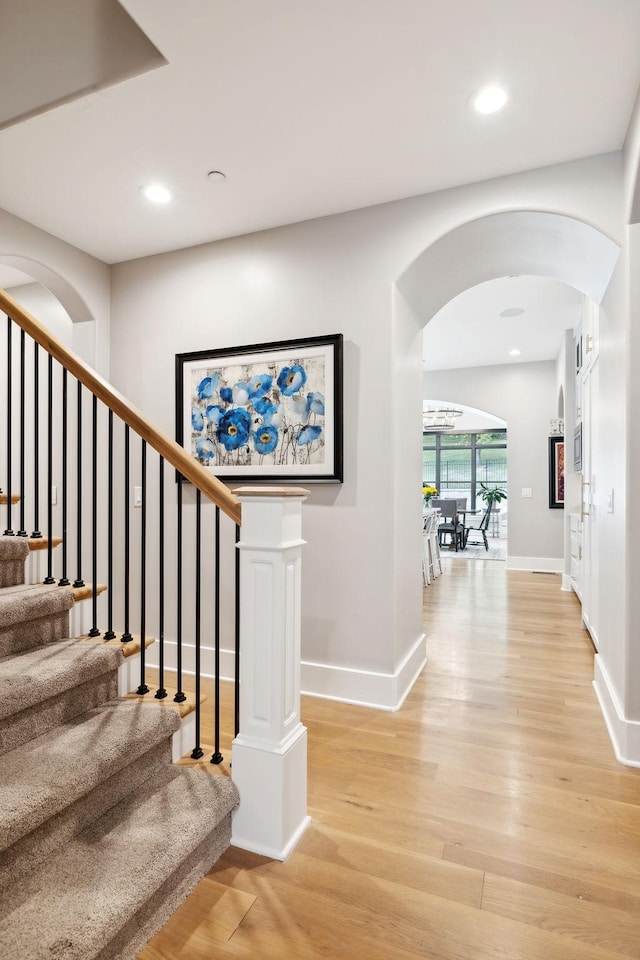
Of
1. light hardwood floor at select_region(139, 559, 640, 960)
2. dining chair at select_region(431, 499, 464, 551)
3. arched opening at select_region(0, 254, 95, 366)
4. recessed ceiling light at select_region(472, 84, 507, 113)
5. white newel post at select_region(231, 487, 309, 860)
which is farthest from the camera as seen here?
dining chair at select_region(431, 499, 464, 551)

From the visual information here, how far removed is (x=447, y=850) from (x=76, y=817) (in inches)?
45.7

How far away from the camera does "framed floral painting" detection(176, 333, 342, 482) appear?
2.97m

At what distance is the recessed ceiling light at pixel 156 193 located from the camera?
2707 millimetres

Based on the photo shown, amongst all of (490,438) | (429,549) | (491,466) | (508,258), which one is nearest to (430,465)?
(491,466)

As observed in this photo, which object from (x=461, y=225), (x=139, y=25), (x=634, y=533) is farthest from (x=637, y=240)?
(x=139, y=25)

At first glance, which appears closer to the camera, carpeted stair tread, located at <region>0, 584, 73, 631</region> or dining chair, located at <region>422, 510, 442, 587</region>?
carpeted stair tread, located at <region>0, 584, 73, 631</region>

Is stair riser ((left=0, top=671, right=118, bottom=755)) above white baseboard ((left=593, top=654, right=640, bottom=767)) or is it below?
above

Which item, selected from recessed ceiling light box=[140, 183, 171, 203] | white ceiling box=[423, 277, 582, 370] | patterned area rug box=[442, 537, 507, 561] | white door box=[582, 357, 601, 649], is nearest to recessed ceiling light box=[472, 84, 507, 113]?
recessed ceiling light box=[140, 183, 171, 203]

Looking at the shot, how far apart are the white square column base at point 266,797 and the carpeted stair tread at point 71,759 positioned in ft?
0.97

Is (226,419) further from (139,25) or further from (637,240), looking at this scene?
(637,240)

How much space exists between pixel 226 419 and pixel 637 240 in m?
2.28

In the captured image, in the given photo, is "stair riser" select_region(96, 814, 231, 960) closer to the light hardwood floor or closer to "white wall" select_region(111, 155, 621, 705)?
the light hardwood floor

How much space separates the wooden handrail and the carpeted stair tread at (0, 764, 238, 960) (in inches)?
35.1

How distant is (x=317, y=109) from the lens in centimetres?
215
